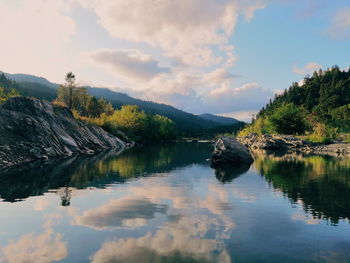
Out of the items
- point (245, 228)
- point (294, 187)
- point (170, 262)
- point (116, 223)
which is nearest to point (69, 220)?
point (116, 223)

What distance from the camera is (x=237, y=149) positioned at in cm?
4441

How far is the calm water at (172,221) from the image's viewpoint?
1094cm

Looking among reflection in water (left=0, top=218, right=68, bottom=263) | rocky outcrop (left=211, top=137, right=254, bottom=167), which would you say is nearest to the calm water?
reflection in water (left=0, top=218, right=68, bottom=263)

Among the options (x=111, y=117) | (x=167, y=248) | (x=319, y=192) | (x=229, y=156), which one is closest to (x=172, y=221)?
(x=167, y=248)

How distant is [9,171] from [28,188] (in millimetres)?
10822

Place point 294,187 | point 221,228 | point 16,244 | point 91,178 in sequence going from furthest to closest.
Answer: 1. point 91,178
2. point 294,187
3. point 221,228
4. point 16,244

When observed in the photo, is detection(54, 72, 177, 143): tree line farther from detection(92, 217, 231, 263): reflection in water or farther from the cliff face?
detection(92, 217, 231, 263): reflection in water

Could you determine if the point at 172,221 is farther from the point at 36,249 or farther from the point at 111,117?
the point at 111,117

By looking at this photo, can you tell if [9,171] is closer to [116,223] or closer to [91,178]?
[91,178]

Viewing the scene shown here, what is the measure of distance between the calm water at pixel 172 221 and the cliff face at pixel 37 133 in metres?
18.2

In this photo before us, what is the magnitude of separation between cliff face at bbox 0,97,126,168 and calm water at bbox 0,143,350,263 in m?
18.2

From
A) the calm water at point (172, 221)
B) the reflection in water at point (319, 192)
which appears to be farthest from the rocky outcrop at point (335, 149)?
the calm water at point (172, 221)

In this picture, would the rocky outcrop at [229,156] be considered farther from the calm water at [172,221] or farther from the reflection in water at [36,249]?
the reflection in water at [36,249]

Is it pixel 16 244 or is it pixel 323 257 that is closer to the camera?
pixel 323 257
